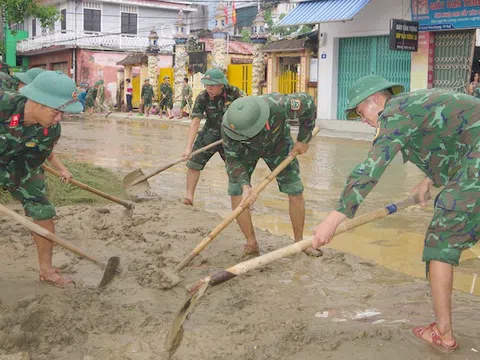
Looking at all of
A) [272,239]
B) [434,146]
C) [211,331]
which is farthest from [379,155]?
[272,239]

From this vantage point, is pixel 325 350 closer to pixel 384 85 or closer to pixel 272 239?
pixel 384 85

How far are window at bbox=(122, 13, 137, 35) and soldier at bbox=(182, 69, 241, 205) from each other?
103 ft

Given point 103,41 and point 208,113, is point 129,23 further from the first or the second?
point 208,113

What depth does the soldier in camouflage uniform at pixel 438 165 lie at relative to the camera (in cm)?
295

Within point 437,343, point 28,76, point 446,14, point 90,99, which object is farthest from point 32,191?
point 90,99

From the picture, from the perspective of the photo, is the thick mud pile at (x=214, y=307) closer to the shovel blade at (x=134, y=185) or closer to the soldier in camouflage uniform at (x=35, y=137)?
the soldier in camouflage uniform at (x=35, y=137)

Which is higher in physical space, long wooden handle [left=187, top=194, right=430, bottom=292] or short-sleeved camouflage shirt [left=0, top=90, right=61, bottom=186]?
short-sleeved camouflage shirt [left=0, top=90, right=61, bottom=186]

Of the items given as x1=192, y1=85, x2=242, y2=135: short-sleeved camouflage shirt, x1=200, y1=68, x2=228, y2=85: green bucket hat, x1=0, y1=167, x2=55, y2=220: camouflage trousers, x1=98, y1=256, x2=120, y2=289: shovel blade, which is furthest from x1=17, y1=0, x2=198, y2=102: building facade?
x1=98, y1=256, x2=120, y2=289: shovel blade

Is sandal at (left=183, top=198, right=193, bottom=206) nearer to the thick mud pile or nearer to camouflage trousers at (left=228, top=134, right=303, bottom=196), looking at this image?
the thick mud pile

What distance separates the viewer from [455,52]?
15977mm

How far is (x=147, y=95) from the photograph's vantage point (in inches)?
1030

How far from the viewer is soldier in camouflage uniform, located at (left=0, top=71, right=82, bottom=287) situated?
12.1ft

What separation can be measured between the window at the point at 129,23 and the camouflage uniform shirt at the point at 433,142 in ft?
116

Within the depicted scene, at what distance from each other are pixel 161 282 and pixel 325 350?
5.13 feet
